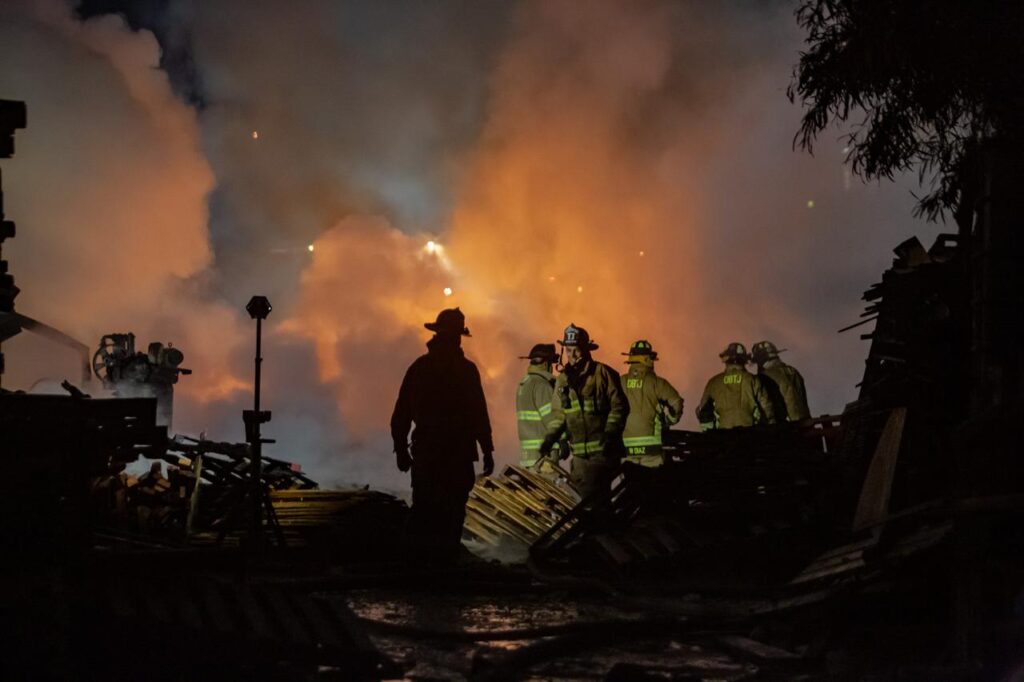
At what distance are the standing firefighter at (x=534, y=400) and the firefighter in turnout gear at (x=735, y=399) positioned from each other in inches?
82.7

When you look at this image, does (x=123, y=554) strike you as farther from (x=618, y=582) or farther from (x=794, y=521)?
(x=794, y=521)

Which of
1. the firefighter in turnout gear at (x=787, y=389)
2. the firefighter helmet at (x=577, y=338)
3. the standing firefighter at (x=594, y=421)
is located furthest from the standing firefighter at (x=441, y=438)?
the firefighter in turnout gear at (x=787, y=389)

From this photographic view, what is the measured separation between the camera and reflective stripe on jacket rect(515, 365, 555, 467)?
46.1ft

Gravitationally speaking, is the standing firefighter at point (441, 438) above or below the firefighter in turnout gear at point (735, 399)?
below

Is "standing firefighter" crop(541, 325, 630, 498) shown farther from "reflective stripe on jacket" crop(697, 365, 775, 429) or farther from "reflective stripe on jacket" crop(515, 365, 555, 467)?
"reflective stripe on jacket" crop(697, 365, 775, 429)

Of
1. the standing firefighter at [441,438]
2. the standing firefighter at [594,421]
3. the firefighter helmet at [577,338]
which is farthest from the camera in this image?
the firefighter helmet at [577,338]

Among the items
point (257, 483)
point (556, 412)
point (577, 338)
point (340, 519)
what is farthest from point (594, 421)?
point (257, 483)

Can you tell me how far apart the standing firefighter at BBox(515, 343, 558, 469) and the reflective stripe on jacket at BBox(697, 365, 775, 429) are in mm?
A: 2108

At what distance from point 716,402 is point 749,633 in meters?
7.54

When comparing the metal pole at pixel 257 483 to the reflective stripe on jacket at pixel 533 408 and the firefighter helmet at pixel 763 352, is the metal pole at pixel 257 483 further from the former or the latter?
the firefighter helmet at pixel 763 352

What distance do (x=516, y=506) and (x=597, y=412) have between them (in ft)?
4.80

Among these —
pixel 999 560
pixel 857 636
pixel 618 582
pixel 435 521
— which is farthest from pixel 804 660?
pixel 435 521

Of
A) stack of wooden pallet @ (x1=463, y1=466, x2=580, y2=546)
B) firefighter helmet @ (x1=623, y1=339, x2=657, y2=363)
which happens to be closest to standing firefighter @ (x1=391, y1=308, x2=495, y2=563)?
stack of wooden pallet @ (x1=463, y1=466, x2=580, y2=546)

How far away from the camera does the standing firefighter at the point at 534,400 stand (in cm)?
1405
